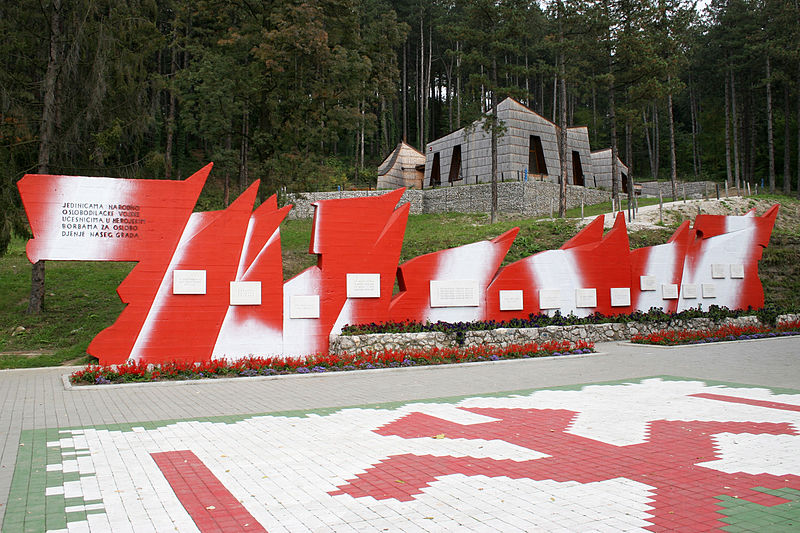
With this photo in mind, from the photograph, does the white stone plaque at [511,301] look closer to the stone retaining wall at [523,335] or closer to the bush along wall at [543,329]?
the bush along wall at [543,329]

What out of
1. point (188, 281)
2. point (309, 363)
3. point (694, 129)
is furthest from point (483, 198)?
point (694, 129)

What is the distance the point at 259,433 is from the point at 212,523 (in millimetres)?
3032

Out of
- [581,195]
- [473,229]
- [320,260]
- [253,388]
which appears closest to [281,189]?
[473,229]

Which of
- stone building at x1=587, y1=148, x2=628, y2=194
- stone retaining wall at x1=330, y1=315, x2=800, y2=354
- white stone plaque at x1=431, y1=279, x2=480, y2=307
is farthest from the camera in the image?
stone building at x1=587, y1=148, x2=628, y2=194

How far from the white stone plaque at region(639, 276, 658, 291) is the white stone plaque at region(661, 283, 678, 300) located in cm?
29

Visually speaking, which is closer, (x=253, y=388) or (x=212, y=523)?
(x=212, y=523)

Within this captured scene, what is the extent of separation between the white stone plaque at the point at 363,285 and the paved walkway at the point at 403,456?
3.50 m

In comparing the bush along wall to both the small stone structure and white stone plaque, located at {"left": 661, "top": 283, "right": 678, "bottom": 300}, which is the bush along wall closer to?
white stone plaque, located at {"left": 661, "top": 283, "right": 678, "bottom": 300}

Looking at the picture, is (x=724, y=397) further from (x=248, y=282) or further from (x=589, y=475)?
(x=248, y=282)

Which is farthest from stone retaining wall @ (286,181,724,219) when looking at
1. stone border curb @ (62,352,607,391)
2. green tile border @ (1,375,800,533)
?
green tile border @ (1,375,800,533)

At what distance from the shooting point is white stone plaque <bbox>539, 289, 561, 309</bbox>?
671 inches

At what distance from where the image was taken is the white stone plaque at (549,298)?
671 inches

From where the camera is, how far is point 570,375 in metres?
12.5

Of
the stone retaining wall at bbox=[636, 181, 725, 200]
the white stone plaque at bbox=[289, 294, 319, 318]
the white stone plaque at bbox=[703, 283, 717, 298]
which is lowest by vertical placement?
the white stone plaque at bbox=[289, 294, 319, 318]
